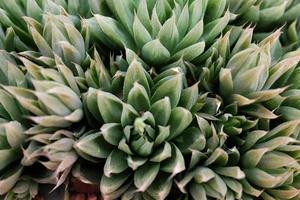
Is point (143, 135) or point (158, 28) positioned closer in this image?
point (143, 135)

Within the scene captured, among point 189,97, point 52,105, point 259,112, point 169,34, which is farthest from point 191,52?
point 52,105

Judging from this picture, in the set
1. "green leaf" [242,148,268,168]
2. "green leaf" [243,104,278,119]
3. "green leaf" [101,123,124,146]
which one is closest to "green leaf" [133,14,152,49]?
"green leaf" [101,123,124,146]

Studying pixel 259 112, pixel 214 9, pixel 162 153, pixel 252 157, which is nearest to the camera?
pixel 162 153

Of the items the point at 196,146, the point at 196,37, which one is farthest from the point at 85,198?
the point at 196,37

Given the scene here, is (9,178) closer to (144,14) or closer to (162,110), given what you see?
(162,110)

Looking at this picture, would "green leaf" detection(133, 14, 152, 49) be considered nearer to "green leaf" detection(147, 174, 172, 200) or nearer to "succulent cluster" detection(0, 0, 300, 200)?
"succulent cluster" detection(0, 0, 300, 200)

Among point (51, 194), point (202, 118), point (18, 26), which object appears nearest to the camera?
point (202, 118)

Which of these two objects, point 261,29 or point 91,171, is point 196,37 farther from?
point 91,171
